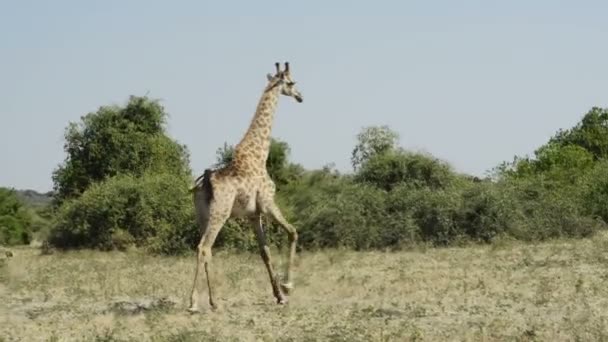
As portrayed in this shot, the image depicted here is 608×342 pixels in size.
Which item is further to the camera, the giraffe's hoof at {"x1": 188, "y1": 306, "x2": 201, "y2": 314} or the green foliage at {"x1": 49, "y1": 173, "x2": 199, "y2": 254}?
the green foliage at {"x1": 49, "y1": 173, "x2": 199, "y2": 254}

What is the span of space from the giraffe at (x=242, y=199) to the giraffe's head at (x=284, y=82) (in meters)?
0.55

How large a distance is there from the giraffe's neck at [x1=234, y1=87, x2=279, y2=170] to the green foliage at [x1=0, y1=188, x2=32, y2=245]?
27047mm

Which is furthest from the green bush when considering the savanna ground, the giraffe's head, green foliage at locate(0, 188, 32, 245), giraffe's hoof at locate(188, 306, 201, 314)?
green foliage at locate(0, 188, 32, 245)

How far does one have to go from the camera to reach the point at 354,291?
13953 millimetres

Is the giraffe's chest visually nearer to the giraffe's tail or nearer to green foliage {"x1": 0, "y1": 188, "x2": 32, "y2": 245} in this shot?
the giraffe's tail

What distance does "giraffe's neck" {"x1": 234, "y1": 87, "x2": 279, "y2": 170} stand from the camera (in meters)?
13.3

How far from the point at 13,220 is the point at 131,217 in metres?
14.3

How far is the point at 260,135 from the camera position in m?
13.8

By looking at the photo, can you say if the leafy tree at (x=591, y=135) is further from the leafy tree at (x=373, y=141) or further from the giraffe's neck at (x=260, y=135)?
the giraffe's neck at (x=260, y=135)

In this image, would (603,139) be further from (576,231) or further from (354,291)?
(354,291)

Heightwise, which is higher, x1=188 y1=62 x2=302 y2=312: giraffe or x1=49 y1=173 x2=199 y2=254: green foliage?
x1=49 y1=173 x2=199 y2=254: green foliage

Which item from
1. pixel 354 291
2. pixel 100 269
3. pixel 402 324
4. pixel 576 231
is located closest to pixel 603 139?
pixel 576 231

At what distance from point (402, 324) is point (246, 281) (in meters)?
6.35

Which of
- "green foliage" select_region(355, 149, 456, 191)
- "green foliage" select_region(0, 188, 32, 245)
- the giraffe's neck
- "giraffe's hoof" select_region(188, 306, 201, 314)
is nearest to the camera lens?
"giraffe's hoof" select_region(188, 306, 201, 314)
